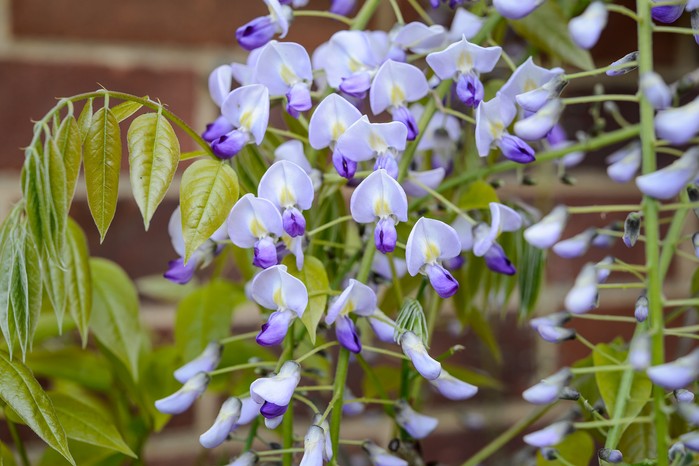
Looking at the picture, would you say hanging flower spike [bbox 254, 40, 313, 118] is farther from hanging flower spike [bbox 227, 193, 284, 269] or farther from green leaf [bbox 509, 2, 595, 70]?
green leaf [bbox 509, 2, 595, 70]

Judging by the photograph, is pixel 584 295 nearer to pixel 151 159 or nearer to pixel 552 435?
pixel 552 435

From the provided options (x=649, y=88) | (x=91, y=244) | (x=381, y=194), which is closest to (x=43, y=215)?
(x=381, y=194)

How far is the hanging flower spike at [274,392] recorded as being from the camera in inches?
14.1

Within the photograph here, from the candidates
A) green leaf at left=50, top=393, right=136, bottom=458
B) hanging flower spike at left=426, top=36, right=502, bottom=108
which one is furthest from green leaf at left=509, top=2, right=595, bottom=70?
green leaf at left=50, top=393, right=136, bottom=458

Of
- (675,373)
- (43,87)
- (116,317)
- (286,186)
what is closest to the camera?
(675,373)

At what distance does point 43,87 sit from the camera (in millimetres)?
789

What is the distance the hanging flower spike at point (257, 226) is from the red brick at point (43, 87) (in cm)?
44

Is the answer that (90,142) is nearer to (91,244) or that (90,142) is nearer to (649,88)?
(649,88)

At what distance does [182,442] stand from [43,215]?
56cm

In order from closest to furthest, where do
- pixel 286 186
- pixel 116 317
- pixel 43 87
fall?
pixel 286 186 → pixel 116 317 → pixel 43 87

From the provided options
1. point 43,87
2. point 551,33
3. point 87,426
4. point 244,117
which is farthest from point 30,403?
point 43,87

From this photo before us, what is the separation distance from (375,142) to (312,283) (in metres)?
0.07

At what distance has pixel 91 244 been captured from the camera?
813 mm

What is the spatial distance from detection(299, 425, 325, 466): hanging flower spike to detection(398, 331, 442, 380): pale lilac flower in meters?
0.05
